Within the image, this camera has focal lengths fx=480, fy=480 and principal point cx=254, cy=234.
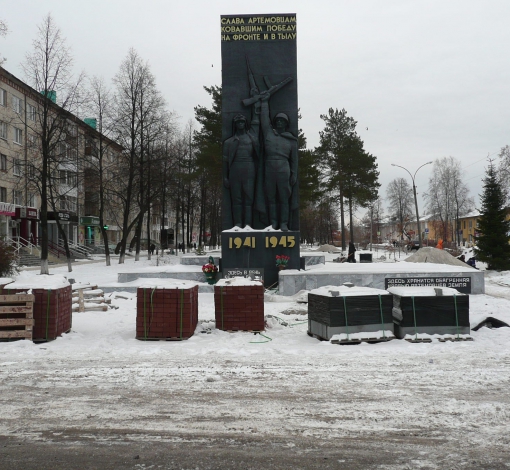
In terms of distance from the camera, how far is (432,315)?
9.85 m

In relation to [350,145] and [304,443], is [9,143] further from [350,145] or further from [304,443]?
[304,443]

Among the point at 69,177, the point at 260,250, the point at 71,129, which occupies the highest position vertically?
the point at 71,129

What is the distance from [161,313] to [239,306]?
70.8 inches

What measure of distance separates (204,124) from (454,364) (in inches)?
1450

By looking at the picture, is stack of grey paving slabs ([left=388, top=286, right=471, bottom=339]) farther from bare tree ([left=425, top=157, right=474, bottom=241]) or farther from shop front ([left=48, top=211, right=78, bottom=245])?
bare tree ([left=425, top=157, right=474, bottom=241])

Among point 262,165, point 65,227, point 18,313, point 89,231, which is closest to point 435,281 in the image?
point 262,165

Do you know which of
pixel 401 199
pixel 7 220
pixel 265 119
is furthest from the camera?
pixel 401 199

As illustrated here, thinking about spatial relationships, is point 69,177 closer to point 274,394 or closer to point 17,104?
point 17,104

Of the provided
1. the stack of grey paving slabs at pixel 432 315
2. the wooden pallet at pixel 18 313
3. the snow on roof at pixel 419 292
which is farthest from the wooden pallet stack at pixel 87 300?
the stack of grey paving slabs at pixel 432 315

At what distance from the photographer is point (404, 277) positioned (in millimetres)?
17438

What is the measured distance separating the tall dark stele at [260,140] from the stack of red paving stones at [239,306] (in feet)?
27.7

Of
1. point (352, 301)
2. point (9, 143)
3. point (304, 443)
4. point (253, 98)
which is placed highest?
point (9, 143)

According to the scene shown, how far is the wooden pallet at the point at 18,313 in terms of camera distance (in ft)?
30.9

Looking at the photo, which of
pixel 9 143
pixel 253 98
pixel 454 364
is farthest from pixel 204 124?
pixel 454 364
